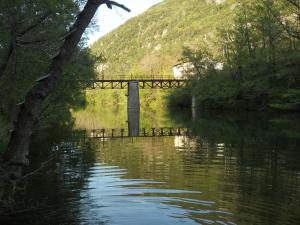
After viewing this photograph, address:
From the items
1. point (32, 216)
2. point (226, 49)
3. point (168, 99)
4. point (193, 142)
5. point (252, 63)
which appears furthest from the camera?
point (168, 99)

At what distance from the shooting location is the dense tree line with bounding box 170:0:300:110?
47584 mm

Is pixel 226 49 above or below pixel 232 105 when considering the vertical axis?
above

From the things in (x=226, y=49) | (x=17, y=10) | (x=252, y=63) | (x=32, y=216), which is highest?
(x=226, y=49)

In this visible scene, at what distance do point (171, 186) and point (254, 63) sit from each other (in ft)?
152

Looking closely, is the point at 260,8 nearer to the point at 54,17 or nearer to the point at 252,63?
the point at 252,63

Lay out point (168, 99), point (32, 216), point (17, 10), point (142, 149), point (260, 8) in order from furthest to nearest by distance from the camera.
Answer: point (168, 99) → point (260, 8) → point (142, 149) → point (17, 10) → point (32, 216)

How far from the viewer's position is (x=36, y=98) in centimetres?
611

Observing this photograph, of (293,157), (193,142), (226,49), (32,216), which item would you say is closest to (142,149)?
(193,142)

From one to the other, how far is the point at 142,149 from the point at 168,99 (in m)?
75.2

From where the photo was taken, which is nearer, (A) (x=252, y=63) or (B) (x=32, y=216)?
(B) (x=32, y=216)

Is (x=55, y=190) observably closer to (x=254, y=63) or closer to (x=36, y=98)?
(x=36, y=98)

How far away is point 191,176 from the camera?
16828 mm

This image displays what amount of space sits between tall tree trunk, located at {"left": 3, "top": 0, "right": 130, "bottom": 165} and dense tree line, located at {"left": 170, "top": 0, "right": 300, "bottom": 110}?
3690cm

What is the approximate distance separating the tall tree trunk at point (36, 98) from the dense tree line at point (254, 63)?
36.9m
